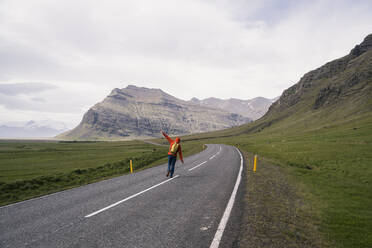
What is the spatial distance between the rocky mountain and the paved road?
298ft

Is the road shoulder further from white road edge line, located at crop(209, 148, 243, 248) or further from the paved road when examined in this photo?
the paved road

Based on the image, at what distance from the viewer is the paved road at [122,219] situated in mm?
4895

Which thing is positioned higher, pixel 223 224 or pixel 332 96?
pixel 332 96

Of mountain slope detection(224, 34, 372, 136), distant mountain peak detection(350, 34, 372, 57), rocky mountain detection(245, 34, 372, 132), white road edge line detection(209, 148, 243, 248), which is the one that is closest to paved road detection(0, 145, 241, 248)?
white road edge line detection(209, 148, 243, 248)

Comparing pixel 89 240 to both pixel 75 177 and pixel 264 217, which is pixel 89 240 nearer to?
pixel 264 217

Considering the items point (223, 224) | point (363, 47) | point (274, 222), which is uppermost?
point (363, 47)

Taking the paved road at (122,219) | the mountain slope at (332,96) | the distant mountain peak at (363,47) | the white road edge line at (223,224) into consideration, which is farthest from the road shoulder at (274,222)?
the distant mountain peak at (363,47)

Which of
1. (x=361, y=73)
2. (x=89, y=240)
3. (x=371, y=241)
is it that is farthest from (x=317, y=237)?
(x=361, y=73)

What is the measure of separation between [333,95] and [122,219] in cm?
14422

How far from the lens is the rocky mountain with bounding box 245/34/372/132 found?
306 feet

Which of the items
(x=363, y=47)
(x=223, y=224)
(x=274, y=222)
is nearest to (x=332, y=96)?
(x=363, y=47)

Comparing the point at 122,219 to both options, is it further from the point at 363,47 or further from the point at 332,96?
the point at 363,47

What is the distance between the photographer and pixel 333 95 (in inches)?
4668

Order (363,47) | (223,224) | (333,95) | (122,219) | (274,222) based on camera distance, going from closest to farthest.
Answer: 1. (223,224)
2. (274,222)
3. (122,219)
4. (333,95)
5. (363,47)
